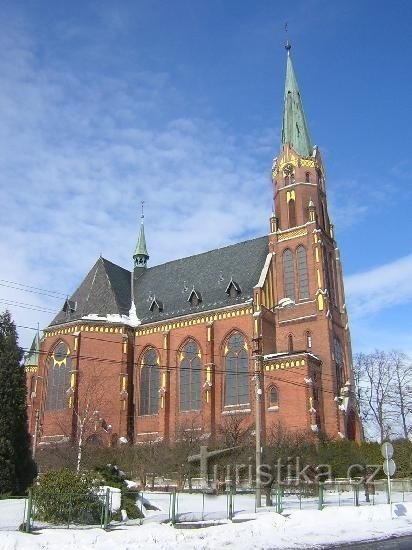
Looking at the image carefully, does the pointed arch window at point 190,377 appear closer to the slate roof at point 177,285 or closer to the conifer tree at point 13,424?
the slate roof at point 177,285

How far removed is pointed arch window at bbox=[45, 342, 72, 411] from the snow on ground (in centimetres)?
2769

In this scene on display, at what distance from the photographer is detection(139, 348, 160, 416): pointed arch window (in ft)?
150

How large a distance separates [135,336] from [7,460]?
27907mm

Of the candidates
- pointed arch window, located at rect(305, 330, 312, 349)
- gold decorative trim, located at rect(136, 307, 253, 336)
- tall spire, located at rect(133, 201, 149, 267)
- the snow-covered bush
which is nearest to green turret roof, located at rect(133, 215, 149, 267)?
tall spire, located at rect(133, 201, 149, 267)

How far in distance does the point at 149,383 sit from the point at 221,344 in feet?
24.9

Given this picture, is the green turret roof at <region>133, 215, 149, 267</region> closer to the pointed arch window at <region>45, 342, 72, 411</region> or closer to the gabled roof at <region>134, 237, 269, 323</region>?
the gabled roof at <region>134, 237, 269, 323</region>

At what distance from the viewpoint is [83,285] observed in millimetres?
51719

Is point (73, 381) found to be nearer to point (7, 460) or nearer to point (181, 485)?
point (181, 485)

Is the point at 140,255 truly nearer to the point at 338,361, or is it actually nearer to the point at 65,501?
the point at 338,361

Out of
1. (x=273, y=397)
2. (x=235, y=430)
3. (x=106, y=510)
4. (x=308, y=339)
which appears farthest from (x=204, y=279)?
(x=106, y=510)

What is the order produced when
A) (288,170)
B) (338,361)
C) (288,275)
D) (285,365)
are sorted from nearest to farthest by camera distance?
(285,365) < (338,361) < (288,275) < (288,170)

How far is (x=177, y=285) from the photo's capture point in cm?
5094

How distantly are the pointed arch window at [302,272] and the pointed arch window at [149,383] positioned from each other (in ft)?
42.9

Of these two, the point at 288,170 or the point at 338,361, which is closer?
the point at 338,361
